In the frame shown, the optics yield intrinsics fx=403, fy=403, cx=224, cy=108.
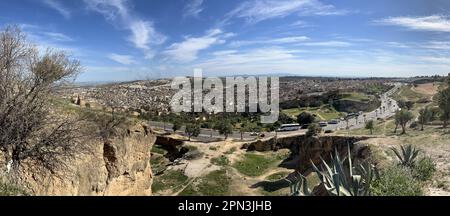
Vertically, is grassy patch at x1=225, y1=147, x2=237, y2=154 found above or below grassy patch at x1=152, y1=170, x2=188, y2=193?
below

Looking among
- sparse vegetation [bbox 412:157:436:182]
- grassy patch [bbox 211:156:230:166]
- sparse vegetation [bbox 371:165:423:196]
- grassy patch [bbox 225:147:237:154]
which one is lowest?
grassy patch [bbox 225:147:237:154]

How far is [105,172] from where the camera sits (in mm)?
15891

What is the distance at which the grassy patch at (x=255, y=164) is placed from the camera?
35000 mm

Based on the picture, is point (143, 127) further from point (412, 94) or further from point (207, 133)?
point (412, 94)

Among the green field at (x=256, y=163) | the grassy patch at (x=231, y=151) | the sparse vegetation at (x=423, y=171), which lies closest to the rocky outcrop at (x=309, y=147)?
the green field at (x=256, y=163)

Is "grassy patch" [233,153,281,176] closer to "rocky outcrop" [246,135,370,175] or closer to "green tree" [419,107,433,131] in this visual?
"rocky outcrop" [246,135,370,175]

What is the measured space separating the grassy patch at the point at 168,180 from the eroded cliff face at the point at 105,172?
5.42 metres

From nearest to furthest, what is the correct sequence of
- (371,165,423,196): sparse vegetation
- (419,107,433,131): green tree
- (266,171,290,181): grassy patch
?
(371,165,423,196): sparse vegetation → (266,171,290,181): grassy patch → (419,107,433,131): green tree

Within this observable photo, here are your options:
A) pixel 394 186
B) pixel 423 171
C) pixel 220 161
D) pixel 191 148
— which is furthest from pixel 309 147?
pixel 394 186

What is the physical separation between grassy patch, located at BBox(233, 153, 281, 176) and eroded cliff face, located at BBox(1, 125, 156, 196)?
14.2 meters

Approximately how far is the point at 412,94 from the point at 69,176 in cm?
8306

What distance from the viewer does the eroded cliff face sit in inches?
423

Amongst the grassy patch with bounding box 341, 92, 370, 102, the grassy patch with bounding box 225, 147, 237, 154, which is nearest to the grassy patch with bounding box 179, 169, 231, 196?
the grassy patch with bounding box 225, 147, 237, 154

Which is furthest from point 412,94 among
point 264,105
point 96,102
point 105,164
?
point 105,164
